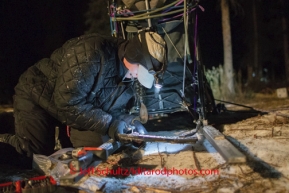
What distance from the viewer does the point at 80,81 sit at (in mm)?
3156

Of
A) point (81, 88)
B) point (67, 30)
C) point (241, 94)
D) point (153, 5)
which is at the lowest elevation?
point (241, 94)

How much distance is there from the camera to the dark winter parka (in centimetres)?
318

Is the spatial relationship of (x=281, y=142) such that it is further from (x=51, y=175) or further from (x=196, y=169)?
(x=51, y=175)

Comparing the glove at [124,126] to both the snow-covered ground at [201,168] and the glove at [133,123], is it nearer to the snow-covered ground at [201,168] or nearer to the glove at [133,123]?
the glove at [133,123]

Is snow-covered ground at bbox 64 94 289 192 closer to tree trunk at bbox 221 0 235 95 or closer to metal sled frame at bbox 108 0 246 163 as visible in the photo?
metal sled frame at bbox 108 0 246 163

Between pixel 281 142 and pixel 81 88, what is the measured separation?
207 cm

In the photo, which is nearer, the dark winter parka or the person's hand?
the dark winter parka

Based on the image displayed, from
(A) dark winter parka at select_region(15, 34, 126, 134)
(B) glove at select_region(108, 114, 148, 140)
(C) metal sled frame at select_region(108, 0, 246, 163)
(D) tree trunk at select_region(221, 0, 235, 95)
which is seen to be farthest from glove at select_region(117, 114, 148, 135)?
(D) tree trunk at select_region(221, 0, 235, 95)

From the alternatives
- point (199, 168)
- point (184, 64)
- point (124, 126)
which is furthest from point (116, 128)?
point (184, 64)

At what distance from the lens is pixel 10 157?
153 inches

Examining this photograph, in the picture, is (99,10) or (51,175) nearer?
(51,175)

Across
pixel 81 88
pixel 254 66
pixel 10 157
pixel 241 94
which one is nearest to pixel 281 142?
pixel 81 88

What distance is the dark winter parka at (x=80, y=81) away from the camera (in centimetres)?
318

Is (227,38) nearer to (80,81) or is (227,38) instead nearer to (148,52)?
(148,52)
